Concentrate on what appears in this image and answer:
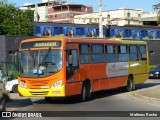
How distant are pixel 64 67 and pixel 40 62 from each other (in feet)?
3.35

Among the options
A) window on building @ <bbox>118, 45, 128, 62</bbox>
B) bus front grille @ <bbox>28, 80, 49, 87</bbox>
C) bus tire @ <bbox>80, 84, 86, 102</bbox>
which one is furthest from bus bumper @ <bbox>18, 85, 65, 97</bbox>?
window on building @ <bbox>118, 45, 128, 62</bbox>

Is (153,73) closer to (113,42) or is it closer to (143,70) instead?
(143,70)

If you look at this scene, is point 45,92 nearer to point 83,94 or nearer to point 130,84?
point 83,94

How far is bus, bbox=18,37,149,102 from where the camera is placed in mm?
17016

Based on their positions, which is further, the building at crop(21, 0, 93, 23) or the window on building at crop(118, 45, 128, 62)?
the building at crop(21, 0, 93, 23)

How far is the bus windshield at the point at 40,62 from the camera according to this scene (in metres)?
17.1

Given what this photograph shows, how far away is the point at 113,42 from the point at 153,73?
16447mm

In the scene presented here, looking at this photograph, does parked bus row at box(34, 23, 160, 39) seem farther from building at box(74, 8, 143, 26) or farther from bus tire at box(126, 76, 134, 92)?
building at box(74, 8, 143, 26)

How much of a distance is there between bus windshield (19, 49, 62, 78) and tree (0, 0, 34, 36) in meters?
34.7

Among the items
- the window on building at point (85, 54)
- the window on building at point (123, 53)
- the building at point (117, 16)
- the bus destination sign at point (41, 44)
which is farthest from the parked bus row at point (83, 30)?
the building at point (117, 16)

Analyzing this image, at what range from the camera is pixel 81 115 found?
44.5 feet

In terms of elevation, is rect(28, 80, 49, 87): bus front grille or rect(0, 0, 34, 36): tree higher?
rect(0, 0, 34, 36): tree

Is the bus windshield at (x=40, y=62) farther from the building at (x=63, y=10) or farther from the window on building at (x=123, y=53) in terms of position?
the building at (x=63, y=10)

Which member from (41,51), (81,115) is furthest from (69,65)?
(81,115)
